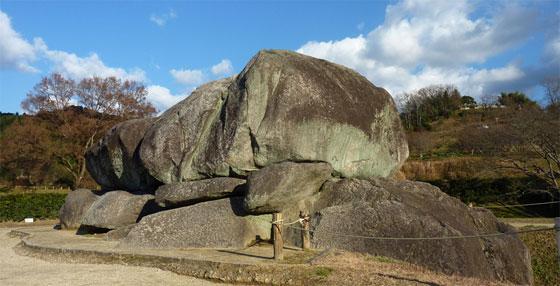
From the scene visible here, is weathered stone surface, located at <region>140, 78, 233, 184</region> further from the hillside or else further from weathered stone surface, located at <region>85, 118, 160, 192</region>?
the hillside

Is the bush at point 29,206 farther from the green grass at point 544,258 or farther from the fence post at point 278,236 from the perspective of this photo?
the green grass at point 544,258

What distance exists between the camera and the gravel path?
9836mm

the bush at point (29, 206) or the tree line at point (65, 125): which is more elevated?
the tree line at point (65, 125)

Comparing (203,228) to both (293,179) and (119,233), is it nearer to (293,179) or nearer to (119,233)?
(293,179)

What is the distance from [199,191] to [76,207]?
826 centimetres

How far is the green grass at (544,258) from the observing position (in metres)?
18.1

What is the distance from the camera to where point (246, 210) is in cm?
1327

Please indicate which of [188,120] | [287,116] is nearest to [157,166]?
[188,120]

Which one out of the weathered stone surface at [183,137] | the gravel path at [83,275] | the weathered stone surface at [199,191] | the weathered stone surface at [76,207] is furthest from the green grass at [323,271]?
the weathered stone surface at [76,207]

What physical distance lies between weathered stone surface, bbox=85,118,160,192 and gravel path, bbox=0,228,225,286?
5595 mm

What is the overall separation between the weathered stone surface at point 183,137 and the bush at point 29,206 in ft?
67.1

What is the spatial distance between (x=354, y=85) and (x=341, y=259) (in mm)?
6985

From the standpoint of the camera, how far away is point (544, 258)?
19.7 metres

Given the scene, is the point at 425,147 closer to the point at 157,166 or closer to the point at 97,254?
the point at 157,166
